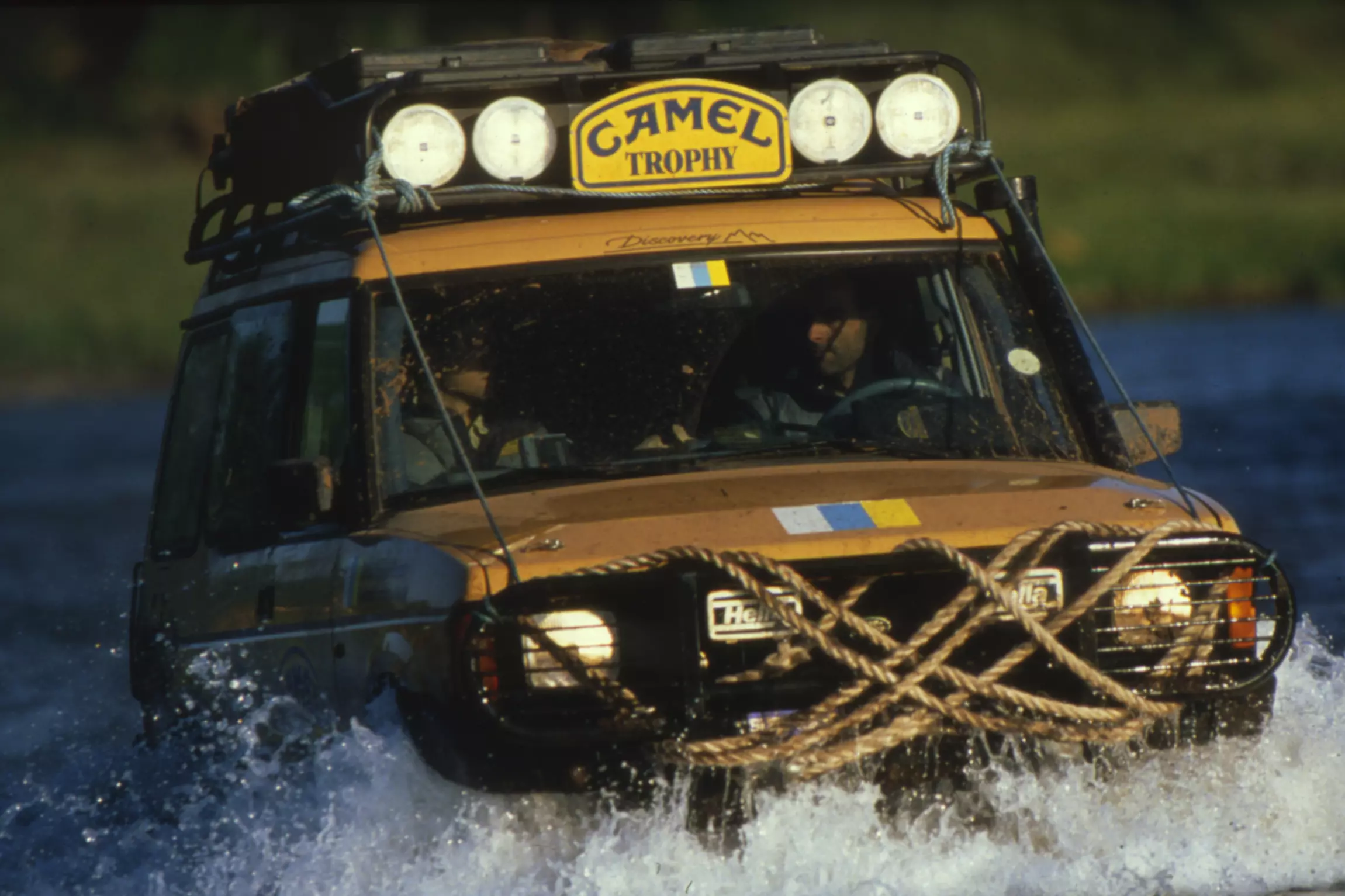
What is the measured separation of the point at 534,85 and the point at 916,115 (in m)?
1.07

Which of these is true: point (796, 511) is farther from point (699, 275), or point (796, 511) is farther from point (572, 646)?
point (699, 275)

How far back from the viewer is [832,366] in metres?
6.80

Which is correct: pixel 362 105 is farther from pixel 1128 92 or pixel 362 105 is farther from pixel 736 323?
pixel 1128 92

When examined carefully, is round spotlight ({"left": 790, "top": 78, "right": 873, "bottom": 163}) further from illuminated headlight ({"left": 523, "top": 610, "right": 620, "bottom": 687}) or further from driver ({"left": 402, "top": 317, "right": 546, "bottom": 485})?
illuminated headlight ({"left": 523, "top": 610, "right": 620, "bottom": 687})

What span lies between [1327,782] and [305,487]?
8.48ft

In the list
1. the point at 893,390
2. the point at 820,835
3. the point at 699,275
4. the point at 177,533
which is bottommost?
the point at 820,835

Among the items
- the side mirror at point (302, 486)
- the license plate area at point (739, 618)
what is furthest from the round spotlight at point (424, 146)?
the license plate area at point (739, 618)

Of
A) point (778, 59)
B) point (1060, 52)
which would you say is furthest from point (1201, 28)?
point (778, 59)

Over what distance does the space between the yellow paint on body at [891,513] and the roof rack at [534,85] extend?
1.47 m

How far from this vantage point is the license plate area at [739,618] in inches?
218

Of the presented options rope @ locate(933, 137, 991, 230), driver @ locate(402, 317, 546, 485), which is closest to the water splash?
driver @ locate(402, 317, 546, 485)

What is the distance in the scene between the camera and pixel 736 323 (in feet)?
22.0

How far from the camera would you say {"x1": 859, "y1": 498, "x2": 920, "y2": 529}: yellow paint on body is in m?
5.65

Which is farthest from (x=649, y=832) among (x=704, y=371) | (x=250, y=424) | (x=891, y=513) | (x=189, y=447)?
(x=189, y=447)
